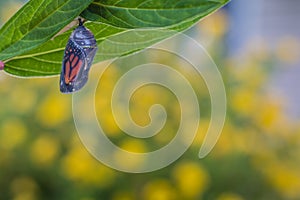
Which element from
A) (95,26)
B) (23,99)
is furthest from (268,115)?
(95,26)

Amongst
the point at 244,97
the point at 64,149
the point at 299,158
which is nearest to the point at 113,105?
the point at 64,149

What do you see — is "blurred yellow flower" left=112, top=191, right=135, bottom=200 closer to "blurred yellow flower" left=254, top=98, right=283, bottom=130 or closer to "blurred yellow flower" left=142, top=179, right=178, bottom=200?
"blurred yellow flower" left=142, top=179, right=178, bottom=200

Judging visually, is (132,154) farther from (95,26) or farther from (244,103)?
(95,26)

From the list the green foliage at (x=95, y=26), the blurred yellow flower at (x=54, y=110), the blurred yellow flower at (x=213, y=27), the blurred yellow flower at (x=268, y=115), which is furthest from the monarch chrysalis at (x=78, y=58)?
the blurred yellow flower at (x=213, y=27)

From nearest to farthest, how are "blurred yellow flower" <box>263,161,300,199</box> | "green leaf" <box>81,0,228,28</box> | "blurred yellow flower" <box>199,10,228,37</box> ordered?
1. "green leaf" <box>81,0,228,28</box>
2. "blurred yellow flower" <box>263,161,300,199</box>
3. "blurred yellow flower" <box>199,10,228,37</box>

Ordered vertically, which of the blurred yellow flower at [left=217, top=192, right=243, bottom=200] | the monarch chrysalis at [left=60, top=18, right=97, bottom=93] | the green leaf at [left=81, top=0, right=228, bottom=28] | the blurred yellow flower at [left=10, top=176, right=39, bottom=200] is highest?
the green leaf at [left=81, top=0, right=228, bottom=28]

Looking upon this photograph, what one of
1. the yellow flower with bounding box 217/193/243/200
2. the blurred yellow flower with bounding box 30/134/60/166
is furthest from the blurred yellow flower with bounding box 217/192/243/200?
the blurred yellow flower with bounding box 30/134/60/166

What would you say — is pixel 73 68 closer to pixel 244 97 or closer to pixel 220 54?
pixel 244 97
